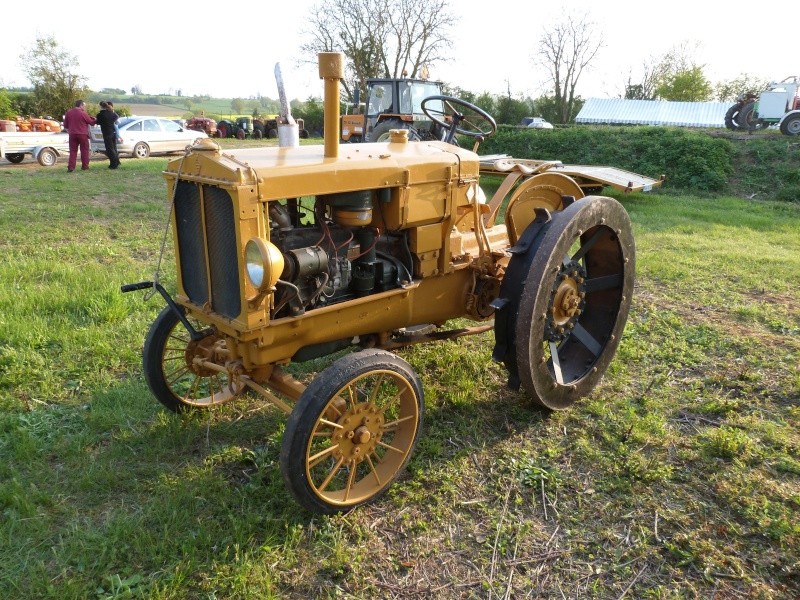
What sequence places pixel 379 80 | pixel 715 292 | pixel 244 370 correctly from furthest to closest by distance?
pixel 379 80 → pixel 715 292 → pixel 244 370

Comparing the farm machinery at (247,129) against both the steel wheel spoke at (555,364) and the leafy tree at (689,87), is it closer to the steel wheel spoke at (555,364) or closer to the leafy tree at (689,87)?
the leafy tree at (689,87)

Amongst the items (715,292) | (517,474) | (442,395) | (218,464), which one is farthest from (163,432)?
(715,292)

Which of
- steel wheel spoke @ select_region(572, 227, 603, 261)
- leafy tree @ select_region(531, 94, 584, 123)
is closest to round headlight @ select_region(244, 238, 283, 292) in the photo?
steel wheel spoke @ select_region(572, 227, 603, 261)

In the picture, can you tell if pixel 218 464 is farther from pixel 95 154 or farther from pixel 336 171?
pixel 95 154

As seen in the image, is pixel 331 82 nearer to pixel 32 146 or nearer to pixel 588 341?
pixel 588 341

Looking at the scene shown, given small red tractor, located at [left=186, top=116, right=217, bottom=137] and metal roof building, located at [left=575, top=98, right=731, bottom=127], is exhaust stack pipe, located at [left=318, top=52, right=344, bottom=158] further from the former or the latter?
small red tractor, located at [left=186, top=116, right=217, bottom=137]

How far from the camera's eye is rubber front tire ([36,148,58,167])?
13812 mm

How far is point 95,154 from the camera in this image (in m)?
17.1

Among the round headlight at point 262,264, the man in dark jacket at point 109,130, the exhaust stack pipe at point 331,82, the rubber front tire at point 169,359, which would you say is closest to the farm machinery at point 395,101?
the man in dark jacket at point 109,130

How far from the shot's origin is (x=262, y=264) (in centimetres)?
215

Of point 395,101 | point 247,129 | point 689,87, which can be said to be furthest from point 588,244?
point 689,87

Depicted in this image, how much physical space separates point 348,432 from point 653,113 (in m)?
27.2

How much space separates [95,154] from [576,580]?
18.6 meters

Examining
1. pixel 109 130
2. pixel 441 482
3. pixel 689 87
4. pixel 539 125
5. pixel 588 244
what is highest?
pixel 689 87
